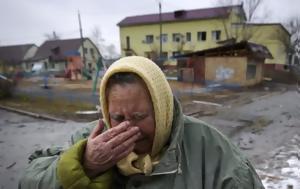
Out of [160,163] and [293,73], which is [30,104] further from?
[293,73]

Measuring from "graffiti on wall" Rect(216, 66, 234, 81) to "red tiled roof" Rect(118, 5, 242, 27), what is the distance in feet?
69.7

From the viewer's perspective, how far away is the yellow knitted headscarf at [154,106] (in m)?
1.40

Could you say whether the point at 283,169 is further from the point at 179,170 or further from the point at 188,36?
the point at 188,36

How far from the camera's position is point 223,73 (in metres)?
25.2

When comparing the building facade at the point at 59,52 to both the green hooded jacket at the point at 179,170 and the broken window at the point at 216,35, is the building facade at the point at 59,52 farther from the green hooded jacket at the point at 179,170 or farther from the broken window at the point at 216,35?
the green hooded jacket at the point at 179,170

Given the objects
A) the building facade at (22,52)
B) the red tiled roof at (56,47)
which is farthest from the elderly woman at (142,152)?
the building facade at (22,52)

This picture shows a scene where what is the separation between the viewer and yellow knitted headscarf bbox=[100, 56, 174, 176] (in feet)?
4.59

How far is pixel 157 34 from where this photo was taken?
166 feet

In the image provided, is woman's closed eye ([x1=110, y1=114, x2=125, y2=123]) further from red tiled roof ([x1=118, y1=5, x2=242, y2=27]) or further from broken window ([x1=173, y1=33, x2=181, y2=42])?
broken window ([x1=173, y1=33, x2=181, y2=42])

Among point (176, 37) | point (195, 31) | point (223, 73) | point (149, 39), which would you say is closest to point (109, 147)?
point (223, 73)

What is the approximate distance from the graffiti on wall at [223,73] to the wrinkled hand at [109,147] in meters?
24.3

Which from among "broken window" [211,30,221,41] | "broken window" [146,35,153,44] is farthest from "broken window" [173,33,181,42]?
"broken window" [211,30,221,41]

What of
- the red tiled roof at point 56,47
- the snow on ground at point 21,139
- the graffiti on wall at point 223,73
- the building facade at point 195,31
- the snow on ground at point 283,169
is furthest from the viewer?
the red tiled roof at point 56,47

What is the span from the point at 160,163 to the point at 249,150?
6726mm
